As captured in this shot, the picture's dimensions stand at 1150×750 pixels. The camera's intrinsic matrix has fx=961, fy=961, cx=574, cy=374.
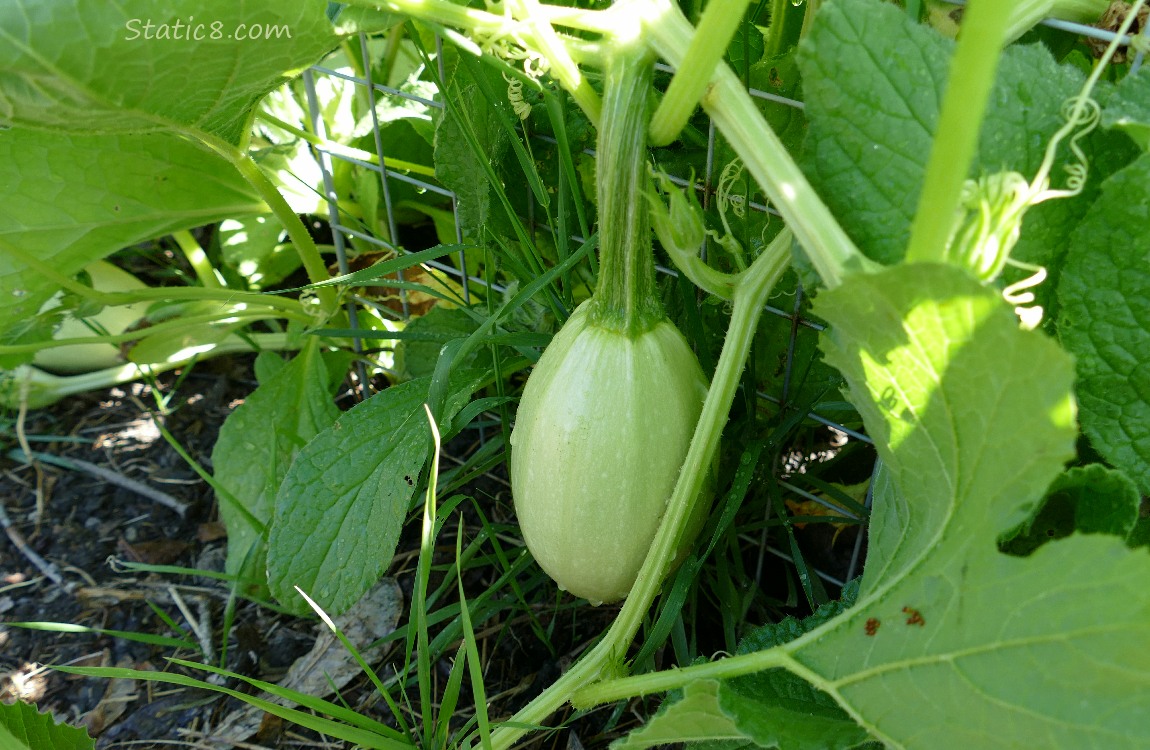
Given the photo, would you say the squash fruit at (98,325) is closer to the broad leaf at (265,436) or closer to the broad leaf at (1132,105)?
the broad leaf at (265,436)

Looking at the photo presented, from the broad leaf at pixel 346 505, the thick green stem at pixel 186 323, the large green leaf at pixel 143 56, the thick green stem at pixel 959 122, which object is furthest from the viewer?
the thick green stem at pixel 186 323

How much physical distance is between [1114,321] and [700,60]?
40cm

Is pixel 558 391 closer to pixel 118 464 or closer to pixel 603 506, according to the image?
pixel 603 506

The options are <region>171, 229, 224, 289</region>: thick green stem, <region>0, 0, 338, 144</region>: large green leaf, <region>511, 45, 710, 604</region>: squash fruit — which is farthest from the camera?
<region>171, 229, 224, 289</region>: thick green stem

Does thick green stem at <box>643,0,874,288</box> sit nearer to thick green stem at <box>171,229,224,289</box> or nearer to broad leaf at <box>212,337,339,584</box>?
broad leaf at <box>212,337,339,584</box>

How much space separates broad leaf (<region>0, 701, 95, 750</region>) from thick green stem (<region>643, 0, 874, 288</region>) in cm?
79

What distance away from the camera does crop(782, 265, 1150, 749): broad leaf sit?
1.88 ft

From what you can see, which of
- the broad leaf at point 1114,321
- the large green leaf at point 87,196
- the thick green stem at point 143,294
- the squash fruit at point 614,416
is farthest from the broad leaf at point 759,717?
the large green leaf at point 87,196

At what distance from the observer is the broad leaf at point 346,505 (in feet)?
3.55

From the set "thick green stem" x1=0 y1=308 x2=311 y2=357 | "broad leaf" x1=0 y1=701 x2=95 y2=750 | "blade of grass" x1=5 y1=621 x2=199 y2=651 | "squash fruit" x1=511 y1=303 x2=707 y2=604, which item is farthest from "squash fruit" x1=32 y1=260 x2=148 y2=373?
"squash fruit" x1=511 y1=303 x2=707 y2=604

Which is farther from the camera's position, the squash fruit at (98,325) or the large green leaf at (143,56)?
the squash fruit at (98,325)

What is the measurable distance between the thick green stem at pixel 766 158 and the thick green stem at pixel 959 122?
6cm
